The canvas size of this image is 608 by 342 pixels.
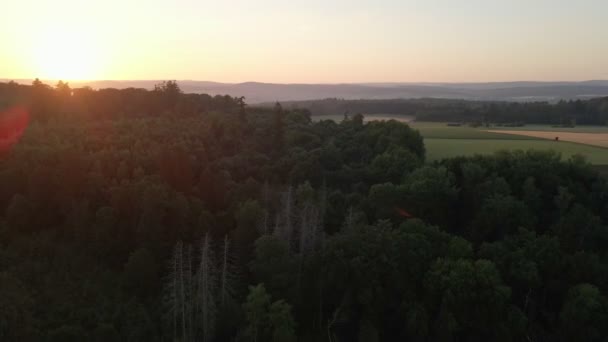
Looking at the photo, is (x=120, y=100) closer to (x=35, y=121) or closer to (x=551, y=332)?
(x=35, y=121)

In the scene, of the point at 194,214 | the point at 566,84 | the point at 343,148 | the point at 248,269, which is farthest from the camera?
the point at 566,84

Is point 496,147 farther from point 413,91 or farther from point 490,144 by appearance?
point 413,91

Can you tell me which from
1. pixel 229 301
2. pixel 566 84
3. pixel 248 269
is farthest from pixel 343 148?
pixel 566 84

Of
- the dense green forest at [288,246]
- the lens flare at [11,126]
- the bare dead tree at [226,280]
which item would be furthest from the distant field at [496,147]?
the lens flare at [11,126]

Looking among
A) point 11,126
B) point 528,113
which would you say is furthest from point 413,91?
point 11,126

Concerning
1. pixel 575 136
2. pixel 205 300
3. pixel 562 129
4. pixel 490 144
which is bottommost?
pixel 205 300

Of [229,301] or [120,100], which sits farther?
[120,100]

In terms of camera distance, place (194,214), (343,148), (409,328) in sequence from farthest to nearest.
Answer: (343,148)
(194,214)
(409,328)

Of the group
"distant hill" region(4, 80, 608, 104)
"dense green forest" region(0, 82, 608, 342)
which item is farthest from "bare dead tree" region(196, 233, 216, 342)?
"distant hill" region(4, 80, 608, 104)
